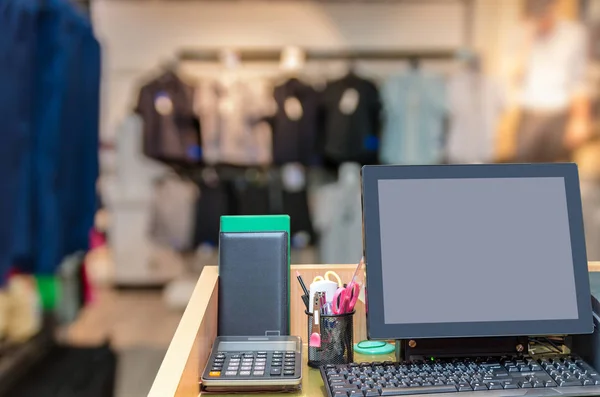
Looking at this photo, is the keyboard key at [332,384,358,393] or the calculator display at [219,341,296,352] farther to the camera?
the calculator display at [219,341,296,352]

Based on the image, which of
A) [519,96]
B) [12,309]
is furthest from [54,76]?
[519,96]

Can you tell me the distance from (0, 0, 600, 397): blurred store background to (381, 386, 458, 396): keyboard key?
4.46 feet

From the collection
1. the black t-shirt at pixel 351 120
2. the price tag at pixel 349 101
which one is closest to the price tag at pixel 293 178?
the black t-shirt at pixel 351 120

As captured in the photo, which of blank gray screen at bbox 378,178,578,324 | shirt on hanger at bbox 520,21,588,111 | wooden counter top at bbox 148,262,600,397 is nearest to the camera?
wooden counter top at bbox 148,262,600,397

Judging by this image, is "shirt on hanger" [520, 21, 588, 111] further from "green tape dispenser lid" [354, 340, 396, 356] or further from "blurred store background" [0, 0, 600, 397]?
"green tape dispenser lid" [354, 340, 396, 356]

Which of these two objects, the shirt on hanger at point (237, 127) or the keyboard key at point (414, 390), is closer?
the keyboard key at point (414, 390)

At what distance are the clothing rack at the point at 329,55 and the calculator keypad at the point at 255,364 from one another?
3.66 meters

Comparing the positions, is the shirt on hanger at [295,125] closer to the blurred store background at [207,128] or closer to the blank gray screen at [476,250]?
the blurred store background at [207,128]

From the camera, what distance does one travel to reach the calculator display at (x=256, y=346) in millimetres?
976

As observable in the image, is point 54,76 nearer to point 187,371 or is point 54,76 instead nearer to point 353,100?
point 187,371

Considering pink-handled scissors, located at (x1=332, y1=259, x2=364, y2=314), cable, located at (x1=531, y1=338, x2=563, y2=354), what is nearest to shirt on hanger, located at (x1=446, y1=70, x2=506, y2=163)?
cable, located at (x1=531, y1=338, x2=563, y2=354)

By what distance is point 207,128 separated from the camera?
3.81 m

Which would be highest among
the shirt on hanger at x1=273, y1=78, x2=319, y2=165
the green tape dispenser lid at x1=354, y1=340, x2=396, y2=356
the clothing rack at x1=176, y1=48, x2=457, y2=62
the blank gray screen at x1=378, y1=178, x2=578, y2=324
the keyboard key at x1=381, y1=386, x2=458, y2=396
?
the clothing rack at x1=176, y1=48, x2=457, y2=62

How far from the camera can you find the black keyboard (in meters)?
0.81
